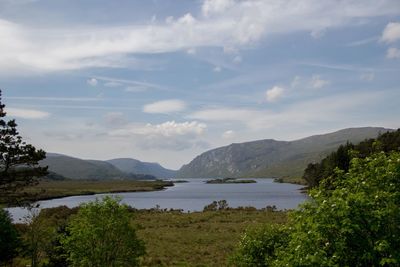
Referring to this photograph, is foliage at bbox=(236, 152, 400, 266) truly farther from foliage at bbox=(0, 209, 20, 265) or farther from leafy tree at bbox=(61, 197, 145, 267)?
foliage at bbox=(0, 209, 20, 265)

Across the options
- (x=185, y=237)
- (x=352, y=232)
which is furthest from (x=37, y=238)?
(x=352, y=232)

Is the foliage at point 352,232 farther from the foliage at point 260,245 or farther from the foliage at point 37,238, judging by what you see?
the foliage at point 37,238

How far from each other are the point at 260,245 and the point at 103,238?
8741 millimetres

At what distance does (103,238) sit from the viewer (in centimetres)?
2247

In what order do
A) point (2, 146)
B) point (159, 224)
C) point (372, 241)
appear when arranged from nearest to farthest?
point (372, 241) → point (2, 146) → point (159, 224)

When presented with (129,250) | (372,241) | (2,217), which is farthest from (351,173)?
(2,217)

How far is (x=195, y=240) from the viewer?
159 feet

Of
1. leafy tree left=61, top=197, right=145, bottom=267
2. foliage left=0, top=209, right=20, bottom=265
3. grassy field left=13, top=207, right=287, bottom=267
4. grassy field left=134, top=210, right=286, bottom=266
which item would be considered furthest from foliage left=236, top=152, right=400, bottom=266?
foliage left=0, top=209, right=20, bottom=265

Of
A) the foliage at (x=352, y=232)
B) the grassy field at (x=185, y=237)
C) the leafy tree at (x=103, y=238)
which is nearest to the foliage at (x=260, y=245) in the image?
the grassy field at (x=185, y=237)

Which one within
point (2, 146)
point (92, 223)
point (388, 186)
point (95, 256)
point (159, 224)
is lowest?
point (159, 224)

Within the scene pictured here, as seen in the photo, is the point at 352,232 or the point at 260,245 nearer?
the point at 352,232

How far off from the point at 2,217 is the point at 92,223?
15062 mm

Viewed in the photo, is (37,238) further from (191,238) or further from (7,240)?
(191,238)

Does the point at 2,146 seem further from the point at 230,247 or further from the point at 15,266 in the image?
the point at 230,247
